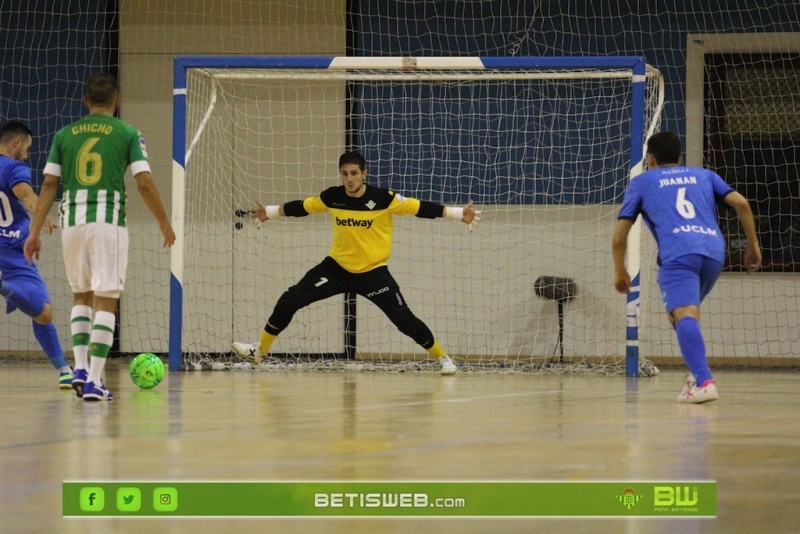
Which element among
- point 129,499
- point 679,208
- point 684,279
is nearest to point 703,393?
point 684,279

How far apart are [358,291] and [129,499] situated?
6.56m

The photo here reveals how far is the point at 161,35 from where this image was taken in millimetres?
13031

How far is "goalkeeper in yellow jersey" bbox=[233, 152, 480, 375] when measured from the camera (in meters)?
9.95

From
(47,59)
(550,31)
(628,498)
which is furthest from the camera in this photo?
(47,59)

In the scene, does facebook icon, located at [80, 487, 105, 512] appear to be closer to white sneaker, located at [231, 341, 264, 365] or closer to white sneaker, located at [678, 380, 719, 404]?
white sneaker, located at [678, 380, 719, 404]

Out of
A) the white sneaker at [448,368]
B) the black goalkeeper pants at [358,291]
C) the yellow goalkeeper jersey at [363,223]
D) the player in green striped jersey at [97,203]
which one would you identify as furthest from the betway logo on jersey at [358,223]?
the player in green striped jersey at [97,203]

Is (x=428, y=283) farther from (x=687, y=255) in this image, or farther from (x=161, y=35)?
(x=687, y=255)

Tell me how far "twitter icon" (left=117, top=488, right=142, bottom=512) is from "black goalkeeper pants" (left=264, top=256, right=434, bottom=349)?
6.47 metres

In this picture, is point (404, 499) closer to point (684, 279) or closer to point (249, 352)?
point (684, 279)

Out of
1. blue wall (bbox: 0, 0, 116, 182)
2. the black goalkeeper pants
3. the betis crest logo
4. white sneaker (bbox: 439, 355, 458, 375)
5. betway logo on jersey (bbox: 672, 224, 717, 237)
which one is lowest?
white sneaker (bbox: 439, 355, 458, 375)

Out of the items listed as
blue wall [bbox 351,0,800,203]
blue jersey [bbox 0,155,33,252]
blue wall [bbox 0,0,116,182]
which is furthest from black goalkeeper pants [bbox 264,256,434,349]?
blue wall [bbox 0,0,116,182]

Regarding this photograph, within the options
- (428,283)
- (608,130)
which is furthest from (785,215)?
(428,283)

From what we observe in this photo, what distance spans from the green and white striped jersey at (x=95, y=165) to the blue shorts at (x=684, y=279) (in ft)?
10.7

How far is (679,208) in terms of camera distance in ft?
23.1
